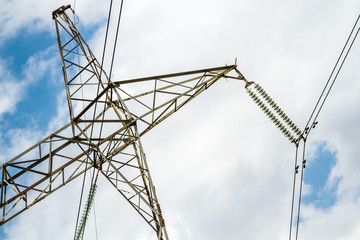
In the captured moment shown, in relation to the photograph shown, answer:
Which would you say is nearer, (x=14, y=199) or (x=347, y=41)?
(x=347, y=41)

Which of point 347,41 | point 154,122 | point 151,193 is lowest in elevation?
point 347,41

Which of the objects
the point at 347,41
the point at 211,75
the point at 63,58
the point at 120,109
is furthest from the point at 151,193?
the point at 347,41

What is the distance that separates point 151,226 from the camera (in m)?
13.6

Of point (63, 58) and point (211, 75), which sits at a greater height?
point (63, 58)

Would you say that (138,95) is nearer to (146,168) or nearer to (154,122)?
(154,122)

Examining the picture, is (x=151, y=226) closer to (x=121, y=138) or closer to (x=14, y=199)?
(x=121, y=138)

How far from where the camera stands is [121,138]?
14961 mm

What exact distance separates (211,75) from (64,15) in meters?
8.15

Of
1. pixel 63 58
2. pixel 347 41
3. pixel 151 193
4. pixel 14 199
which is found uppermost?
pixel 63 58

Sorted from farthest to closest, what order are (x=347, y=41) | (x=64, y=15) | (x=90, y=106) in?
(x=64, y=15)
(x=90, y=106)
(x=347, y=41)

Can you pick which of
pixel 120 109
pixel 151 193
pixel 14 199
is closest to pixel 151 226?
pixel 151 193

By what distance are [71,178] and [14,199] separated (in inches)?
106

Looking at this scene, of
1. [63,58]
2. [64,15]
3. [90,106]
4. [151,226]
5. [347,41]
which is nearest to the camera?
[347,41]

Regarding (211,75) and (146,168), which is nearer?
(146,168)
